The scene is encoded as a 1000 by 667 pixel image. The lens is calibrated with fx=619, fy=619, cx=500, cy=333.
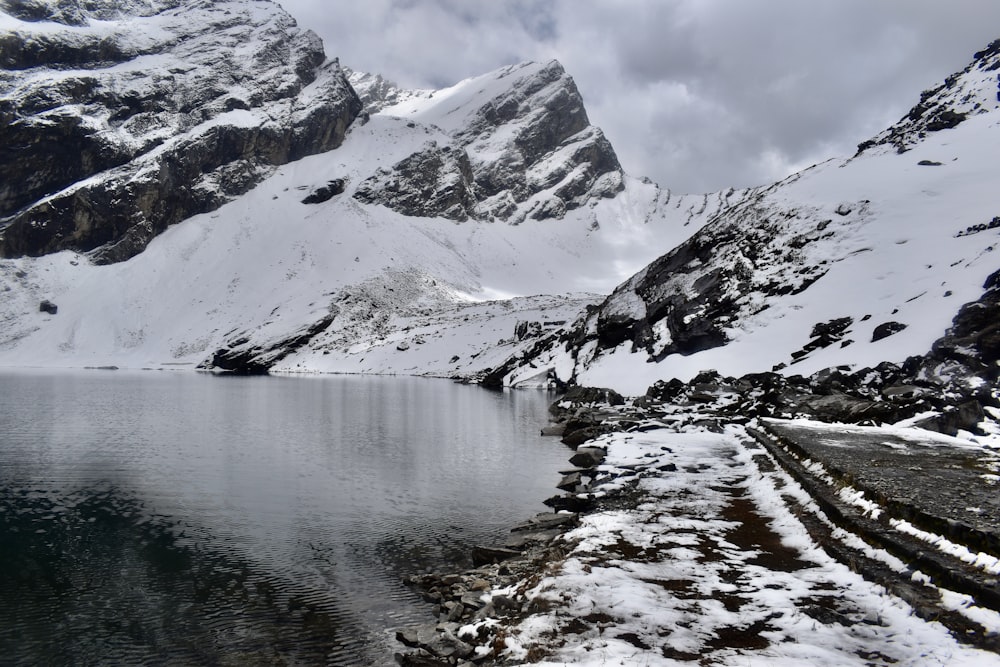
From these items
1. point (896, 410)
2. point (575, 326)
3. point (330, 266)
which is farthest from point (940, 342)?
point (330, 266)

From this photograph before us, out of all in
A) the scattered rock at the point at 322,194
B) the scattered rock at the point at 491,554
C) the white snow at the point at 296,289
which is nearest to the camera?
the scattered rock at the point at 491,554

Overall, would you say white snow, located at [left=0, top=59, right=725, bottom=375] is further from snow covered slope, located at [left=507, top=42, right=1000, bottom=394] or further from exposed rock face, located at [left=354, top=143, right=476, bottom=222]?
snow covered slope, located at [left=507, top=42, right=1000, bottom=394]

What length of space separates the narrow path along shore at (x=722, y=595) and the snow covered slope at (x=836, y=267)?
22.6 m

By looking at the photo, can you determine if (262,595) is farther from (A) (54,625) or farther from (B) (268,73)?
(B) (268,73)

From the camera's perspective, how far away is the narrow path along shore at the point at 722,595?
718cm

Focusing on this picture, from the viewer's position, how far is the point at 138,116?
6250 inches

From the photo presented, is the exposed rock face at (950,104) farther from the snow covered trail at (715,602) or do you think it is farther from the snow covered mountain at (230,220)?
the snow covered trail at (715,602)

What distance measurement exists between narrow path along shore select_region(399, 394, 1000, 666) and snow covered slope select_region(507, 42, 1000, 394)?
22.6 m

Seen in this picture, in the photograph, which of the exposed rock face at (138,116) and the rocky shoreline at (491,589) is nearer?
the rocky shoreline at (491,589)

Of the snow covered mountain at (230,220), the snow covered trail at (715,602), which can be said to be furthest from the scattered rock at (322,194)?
the snow covered trail at (715,602)

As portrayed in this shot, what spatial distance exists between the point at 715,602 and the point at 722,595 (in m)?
0.35

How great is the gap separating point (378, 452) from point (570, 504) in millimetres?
13707

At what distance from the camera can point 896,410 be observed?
22984mm

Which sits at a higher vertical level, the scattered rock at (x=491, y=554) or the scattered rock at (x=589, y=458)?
the scattered rock at (x=589, y=458)
